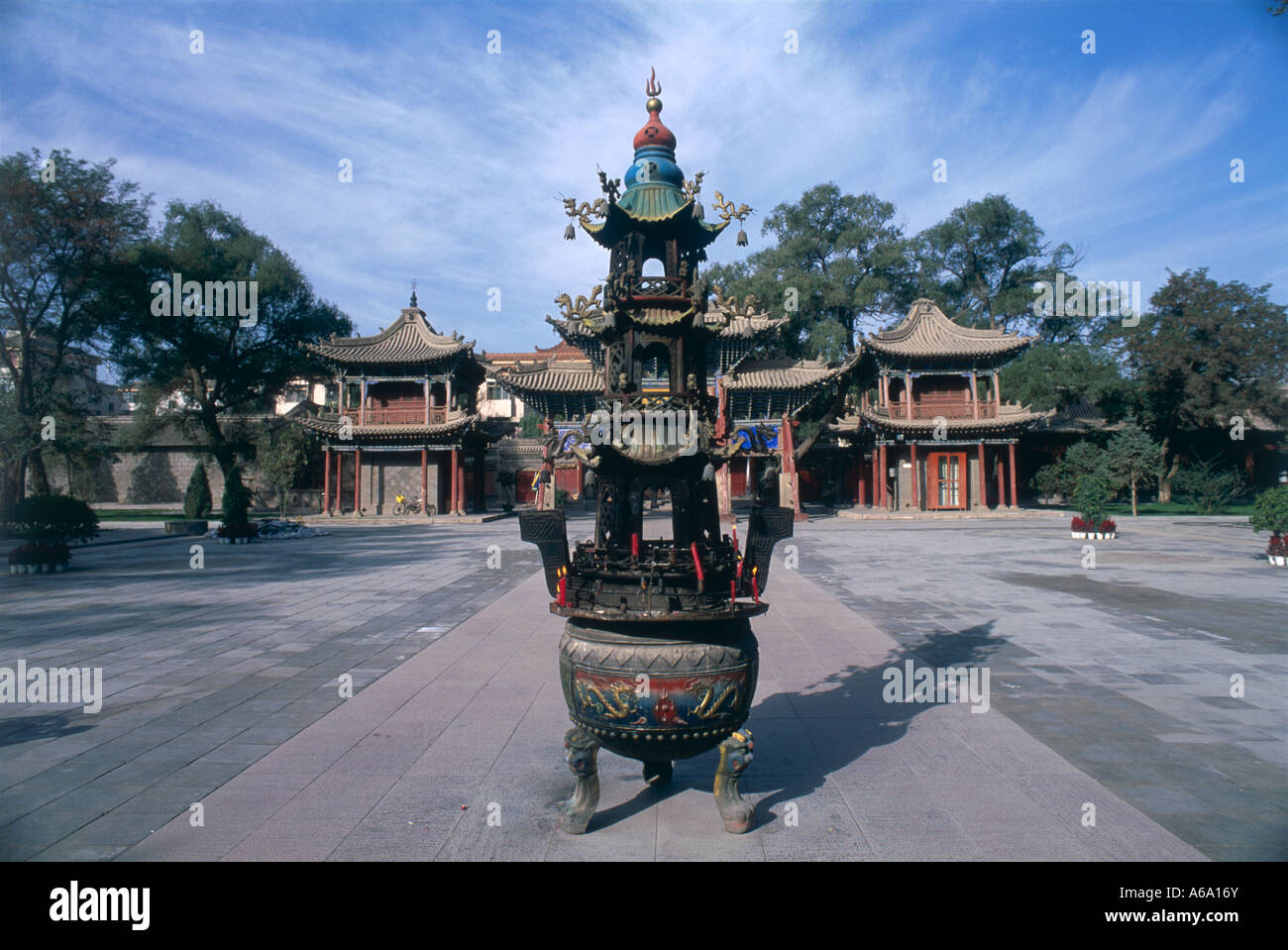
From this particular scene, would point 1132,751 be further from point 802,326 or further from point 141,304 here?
point 141,304

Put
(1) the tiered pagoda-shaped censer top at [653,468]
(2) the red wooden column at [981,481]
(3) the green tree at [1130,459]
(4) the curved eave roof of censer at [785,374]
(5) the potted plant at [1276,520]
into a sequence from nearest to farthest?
(1) the tiered pagoda-shaped censer top at [653,468]
(5) the potted plant at [1276,520]
(3) the green tree at [1130,459]
(4) the curved eave roof of censer at [785,374]
(2) the red wooden column at [981,481]

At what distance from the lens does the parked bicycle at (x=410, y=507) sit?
32219 millimetres

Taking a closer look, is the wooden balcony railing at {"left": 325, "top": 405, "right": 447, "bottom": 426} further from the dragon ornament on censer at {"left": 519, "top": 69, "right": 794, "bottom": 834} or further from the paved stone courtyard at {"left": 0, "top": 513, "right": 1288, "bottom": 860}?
the dragon ornament on censer at {"left": 519, "top": 69, "right": 794, "bottom": 834}

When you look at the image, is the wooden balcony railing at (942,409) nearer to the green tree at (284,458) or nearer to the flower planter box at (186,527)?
the green tree at (284,458)

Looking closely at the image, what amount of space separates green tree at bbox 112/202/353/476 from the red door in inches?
1135

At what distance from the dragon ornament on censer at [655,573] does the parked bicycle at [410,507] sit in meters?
28.9

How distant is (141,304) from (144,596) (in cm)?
2567

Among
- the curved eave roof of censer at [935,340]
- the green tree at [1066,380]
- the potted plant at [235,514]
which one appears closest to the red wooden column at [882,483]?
the curved eave roof of censer at [935,340]

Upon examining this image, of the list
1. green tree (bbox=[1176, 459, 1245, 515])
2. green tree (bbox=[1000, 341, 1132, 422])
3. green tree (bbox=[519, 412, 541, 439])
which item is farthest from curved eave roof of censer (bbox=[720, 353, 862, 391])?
green tree (bbox=[519, 412, 541, 439])

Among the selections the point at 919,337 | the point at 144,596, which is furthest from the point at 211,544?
the point at 919,337

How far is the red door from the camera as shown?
3094 centimetres

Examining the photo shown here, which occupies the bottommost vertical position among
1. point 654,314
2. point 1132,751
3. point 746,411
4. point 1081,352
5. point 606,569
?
point 1132,751
